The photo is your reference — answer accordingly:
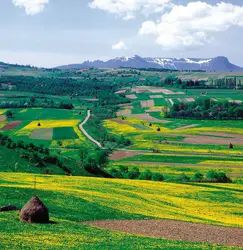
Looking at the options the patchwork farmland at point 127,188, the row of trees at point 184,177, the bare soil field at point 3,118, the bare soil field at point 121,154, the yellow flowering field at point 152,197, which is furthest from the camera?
the bare soil field at point 3,118

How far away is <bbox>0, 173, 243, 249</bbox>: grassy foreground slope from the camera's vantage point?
33.6m

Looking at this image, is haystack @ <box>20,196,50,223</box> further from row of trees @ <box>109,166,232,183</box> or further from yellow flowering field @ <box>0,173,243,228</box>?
row of trees @ <box>109,166,232,183</box>

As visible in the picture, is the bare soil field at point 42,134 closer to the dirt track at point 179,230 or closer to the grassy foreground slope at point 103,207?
the grassy foreground slope at point 103,207

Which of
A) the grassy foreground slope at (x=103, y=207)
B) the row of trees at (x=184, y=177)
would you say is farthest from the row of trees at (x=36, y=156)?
the grassy foreground slope at (x=103, y=207)

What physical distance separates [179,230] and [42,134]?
113 metres

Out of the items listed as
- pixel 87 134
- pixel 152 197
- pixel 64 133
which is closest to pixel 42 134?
pixel 64 133

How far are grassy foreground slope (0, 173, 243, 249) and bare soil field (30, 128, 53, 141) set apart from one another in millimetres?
→ 75438

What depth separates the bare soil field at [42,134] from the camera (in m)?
143

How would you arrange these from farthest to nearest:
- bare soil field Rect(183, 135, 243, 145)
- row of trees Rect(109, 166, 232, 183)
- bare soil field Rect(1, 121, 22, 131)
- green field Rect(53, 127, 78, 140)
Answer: bare soil field Rect(1, 121, 22, 131), green field Rect(53, 127, 78, 140), bare soil field Rect(183, 135, 243, 145), row of trees Rect(109, 166, 232, 183)

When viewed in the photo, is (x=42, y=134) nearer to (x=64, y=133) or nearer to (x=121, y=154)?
(x=64, y=133)

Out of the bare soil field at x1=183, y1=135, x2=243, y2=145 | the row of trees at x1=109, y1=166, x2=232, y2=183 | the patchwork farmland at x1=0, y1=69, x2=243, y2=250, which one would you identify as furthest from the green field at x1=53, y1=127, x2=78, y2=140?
the row of trees at x1=109, y1=166, x2=232, y2=183

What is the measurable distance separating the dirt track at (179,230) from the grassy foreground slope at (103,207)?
7.44ft

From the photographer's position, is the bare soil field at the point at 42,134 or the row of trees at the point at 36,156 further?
the bare soil field at the point at 42,134

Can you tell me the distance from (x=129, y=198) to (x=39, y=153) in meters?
38.5
